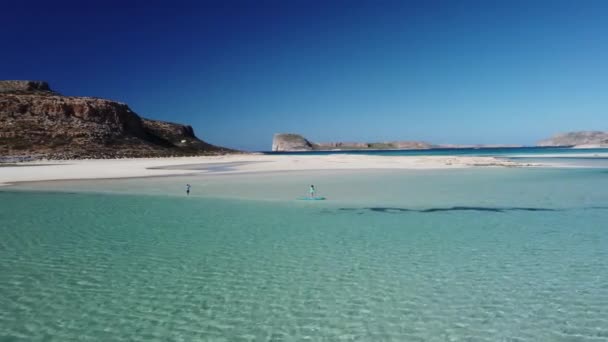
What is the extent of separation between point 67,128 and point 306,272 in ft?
276

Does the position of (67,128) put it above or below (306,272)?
above

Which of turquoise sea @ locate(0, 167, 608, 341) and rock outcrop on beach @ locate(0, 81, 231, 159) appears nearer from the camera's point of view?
turquoise sea @ locate(0, 167, 608, 341)

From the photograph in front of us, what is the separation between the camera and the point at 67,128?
81.7 metres

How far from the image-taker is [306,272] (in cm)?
1040

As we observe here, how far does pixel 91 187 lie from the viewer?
30.6 metres

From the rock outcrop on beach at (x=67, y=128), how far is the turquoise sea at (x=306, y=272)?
56.9 metres

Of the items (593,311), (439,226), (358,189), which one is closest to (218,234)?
(439,226)

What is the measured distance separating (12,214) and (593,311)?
21.0 m

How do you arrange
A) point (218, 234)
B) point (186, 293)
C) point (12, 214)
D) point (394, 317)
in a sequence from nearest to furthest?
point (394, 317), point (186, 293), point (218, 234), point (12, 214)

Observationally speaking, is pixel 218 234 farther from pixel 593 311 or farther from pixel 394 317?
pixel 593 311

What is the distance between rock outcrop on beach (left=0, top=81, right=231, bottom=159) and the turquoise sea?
2239 inches

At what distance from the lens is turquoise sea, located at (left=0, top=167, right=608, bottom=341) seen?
7.23 metres

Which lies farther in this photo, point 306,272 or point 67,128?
point 67,128

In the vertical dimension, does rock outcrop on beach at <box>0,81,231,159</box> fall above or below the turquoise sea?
above
